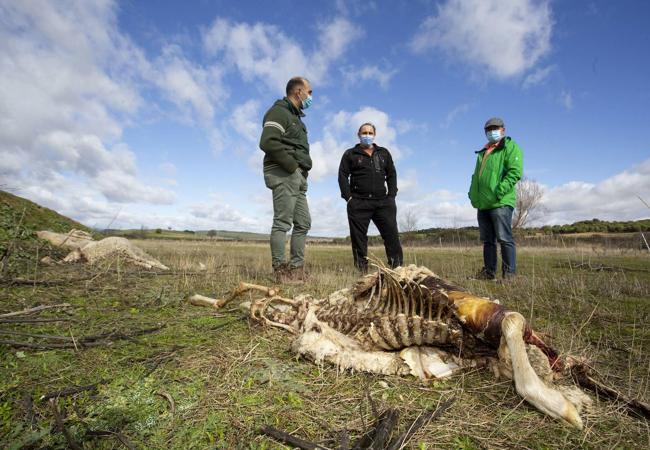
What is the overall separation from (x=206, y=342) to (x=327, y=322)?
0.96 m

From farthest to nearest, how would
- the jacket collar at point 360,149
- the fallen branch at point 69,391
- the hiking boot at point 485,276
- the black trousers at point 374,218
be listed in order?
the jacket collar at point 360,149, the black trousers at point 374,218, the hiking boot at point 485,276, the fallen branch at point 69,391

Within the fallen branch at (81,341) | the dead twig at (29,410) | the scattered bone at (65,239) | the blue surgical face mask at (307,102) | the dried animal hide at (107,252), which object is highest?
the blue surgical face mask at (307,102)

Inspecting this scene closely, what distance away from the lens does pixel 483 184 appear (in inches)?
238

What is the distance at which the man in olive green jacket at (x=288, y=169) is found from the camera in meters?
5.02

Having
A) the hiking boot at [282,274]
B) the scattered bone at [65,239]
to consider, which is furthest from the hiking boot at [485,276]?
the scattered bone at [65,239]

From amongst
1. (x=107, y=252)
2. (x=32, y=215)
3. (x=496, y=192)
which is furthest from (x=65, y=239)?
(x=496, y=192)

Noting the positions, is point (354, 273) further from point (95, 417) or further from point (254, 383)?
point (95, 417)

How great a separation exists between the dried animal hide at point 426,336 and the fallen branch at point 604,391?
0.14 m

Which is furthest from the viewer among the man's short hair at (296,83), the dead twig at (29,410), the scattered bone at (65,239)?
the scattered bone at (65,239)

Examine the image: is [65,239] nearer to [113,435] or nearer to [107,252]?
[107,252]

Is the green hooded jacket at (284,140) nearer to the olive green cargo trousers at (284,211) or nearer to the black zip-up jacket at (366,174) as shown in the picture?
the olive green cargo trousers at (284,211)

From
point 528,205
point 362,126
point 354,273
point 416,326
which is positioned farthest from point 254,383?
point 528,205

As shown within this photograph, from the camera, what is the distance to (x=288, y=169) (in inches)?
199

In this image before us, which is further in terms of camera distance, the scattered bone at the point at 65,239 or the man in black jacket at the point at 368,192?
the scattered bone at the point at 65,239
